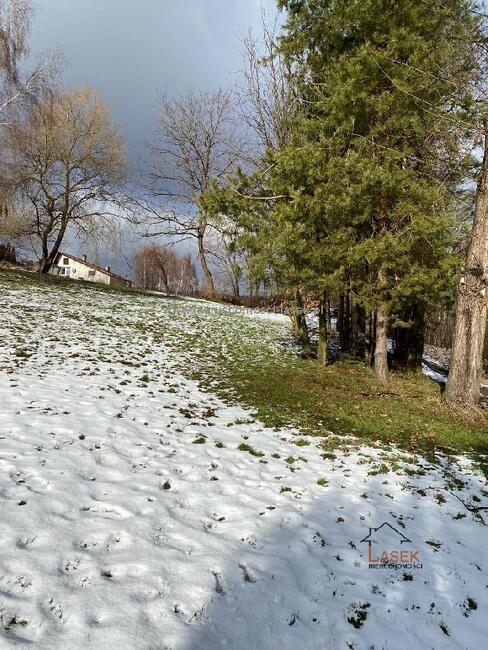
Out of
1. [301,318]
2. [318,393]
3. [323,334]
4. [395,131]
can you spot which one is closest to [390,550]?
[318,393]

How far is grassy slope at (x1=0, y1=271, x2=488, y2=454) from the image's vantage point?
6.97 m

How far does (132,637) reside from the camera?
230 centimetres

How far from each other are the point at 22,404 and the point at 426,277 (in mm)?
8556

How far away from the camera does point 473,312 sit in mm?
8281

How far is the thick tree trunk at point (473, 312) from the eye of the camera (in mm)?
8109

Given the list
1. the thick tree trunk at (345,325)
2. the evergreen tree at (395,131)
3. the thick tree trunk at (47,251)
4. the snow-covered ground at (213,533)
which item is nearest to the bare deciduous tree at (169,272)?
the thick tree trunk at (47,251)

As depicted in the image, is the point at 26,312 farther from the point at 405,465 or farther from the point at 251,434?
the point at 405,465

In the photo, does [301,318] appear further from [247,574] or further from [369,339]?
[247,574]

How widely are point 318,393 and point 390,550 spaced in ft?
18.5

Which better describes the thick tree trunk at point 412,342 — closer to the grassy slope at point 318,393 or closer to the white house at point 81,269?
the grassy slope at point 318,393

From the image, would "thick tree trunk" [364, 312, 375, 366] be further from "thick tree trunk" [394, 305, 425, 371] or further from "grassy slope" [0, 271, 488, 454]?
"thick tree trunk" [394, 305, 425, 371]

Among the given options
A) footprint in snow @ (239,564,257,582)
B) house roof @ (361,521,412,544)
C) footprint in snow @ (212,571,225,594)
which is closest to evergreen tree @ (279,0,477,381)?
house roof @ (361,521,412,544)

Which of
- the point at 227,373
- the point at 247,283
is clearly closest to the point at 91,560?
the point at 227,373

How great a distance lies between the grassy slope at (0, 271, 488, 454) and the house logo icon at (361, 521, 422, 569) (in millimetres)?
2677
